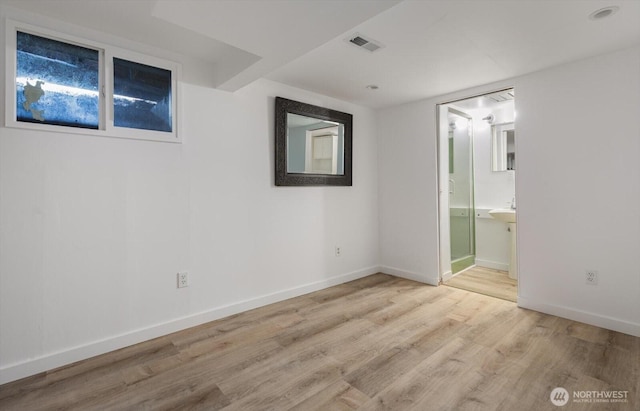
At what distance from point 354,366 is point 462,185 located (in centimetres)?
341

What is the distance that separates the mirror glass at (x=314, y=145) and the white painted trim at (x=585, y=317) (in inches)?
94.3

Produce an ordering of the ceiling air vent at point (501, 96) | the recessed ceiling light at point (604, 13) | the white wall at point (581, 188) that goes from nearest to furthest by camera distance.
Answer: the recessed ceiling light at point (604, 13) → the white wall at point (581, 188) → the ceiling air vent at point (501, 96)

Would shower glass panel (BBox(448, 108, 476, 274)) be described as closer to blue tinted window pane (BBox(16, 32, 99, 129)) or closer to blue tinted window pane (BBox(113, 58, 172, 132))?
blue tinted window pane (BBox(113, 58, 172, 132))

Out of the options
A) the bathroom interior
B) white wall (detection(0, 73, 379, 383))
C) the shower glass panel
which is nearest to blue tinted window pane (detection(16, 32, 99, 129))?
white wall (detection(0, 73, 379, 383))

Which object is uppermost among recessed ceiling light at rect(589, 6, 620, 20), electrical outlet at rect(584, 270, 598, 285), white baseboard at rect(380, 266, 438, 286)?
recessed ceiling light at rect(589, 6, 620, 20)

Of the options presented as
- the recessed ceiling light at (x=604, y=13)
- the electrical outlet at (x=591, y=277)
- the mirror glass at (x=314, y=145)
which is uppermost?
the recessed ceiling light at (x=604, y=13)

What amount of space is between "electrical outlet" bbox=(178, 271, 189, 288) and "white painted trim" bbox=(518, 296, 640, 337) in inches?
124

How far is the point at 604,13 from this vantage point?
188cm

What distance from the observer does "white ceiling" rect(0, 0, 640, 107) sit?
159 cm

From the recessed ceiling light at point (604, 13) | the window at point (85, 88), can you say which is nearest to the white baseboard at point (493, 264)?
the recessed ceiling light at point (604, 13)

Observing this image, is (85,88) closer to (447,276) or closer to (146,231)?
(146,231)

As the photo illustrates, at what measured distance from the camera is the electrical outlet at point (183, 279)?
252 centimetres

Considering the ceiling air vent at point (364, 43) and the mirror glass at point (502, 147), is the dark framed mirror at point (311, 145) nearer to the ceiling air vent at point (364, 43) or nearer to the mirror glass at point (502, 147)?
the ceiling air vent at point (364, 43)

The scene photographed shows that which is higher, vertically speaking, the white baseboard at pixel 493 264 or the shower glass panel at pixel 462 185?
the shower glass panel at pixel 462 185
